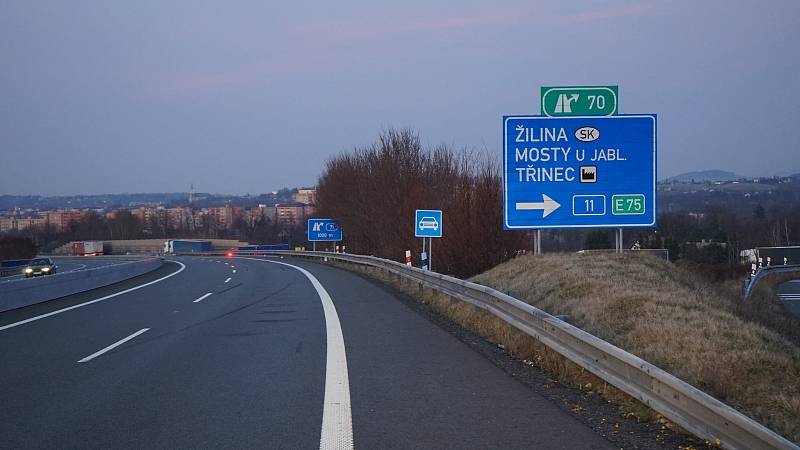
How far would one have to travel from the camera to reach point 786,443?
4652mm

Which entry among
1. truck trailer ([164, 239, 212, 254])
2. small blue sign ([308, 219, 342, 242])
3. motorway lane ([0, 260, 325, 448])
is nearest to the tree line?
small blue sign ([308, 219, 342, 242])

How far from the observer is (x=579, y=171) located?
63.5 ft

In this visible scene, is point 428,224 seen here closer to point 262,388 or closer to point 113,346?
point 113,346

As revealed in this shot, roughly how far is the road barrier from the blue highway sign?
1256 cm

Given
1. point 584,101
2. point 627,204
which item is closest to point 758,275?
point 627,204

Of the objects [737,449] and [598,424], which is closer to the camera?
[737,449]

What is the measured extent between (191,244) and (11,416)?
333 ft

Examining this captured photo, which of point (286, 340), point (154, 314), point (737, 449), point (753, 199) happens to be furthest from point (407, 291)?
point (753, 199)

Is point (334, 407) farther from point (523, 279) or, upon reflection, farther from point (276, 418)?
point (523, 279)

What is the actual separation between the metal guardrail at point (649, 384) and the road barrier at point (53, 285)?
13.2 metres

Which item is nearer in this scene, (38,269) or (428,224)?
(428,224)

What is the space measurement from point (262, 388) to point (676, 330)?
500 centimetres

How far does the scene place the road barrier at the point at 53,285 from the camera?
Result: 63.2ft

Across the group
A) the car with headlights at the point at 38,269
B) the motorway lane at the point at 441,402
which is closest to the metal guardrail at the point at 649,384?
the motorway lane at the point at 441,402
